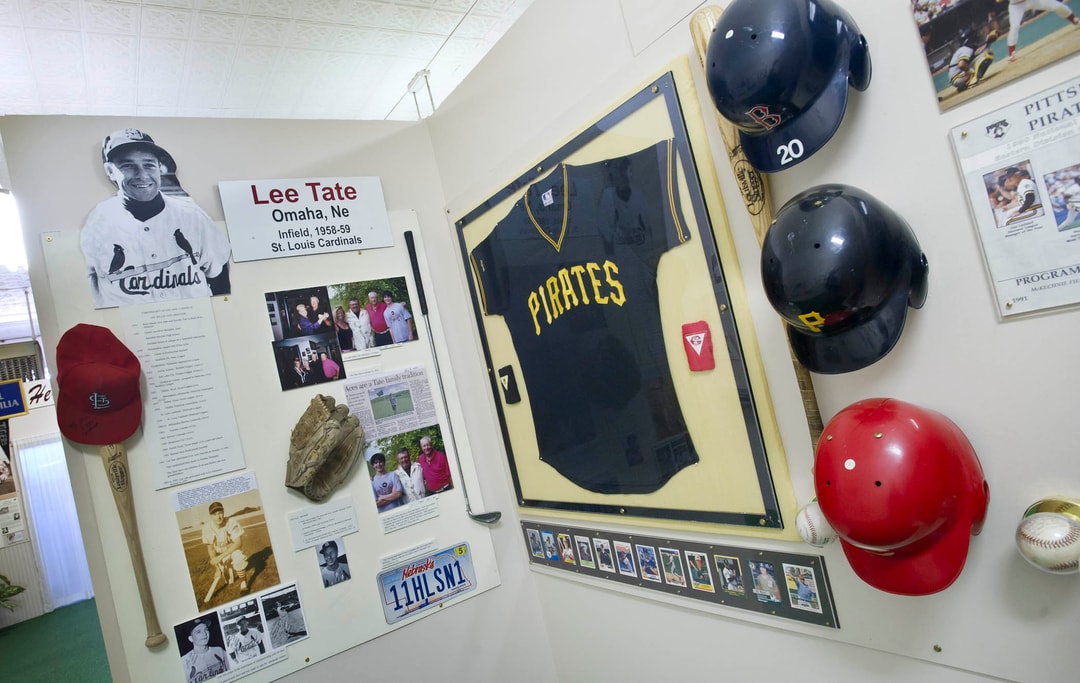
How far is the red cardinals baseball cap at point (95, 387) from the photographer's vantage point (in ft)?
5.00

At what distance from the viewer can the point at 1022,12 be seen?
0.82 metres

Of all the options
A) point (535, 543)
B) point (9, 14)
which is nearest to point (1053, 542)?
point (535, 543)

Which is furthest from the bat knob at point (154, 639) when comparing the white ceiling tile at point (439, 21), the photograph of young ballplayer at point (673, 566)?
the white ceiling tile at point (439, 21)

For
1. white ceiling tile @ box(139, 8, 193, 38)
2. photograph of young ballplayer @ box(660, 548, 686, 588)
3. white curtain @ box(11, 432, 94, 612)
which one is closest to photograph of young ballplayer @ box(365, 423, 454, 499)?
→ photograph of young ballplayer @ box(660, 548, 686, 588)

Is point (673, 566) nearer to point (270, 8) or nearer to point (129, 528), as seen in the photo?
point (129, 528)

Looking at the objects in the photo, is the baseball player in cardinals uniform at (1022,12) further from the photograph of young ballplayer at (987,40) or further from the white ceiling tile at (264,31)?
the white ceiling tile at (264,31)

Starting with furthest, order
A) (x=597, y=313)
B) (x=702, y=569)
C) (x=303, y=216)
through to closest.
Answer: (x=303, y=216) < (x=597, y=313) < (x=702, y=569)

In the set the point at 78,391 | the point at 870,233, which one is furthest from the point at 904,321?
Answer: the point at 78,391

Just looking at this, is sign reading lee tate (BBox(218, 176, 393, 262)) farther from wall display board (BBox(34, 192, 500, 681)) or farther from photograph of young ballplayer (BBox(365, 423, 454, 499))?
photograph of young ballplayer (BBox(365, 423, 454, 499))

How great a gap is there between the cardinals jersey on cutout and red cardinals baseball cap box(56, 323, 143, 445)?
0.12 meters

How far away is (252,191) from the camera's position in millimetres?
1863

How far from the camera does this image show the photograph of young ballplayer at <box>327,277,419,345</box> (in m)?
1.93

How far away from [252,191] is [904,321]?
174cm

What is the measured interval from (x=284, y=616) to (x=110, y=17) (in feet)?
8.10
